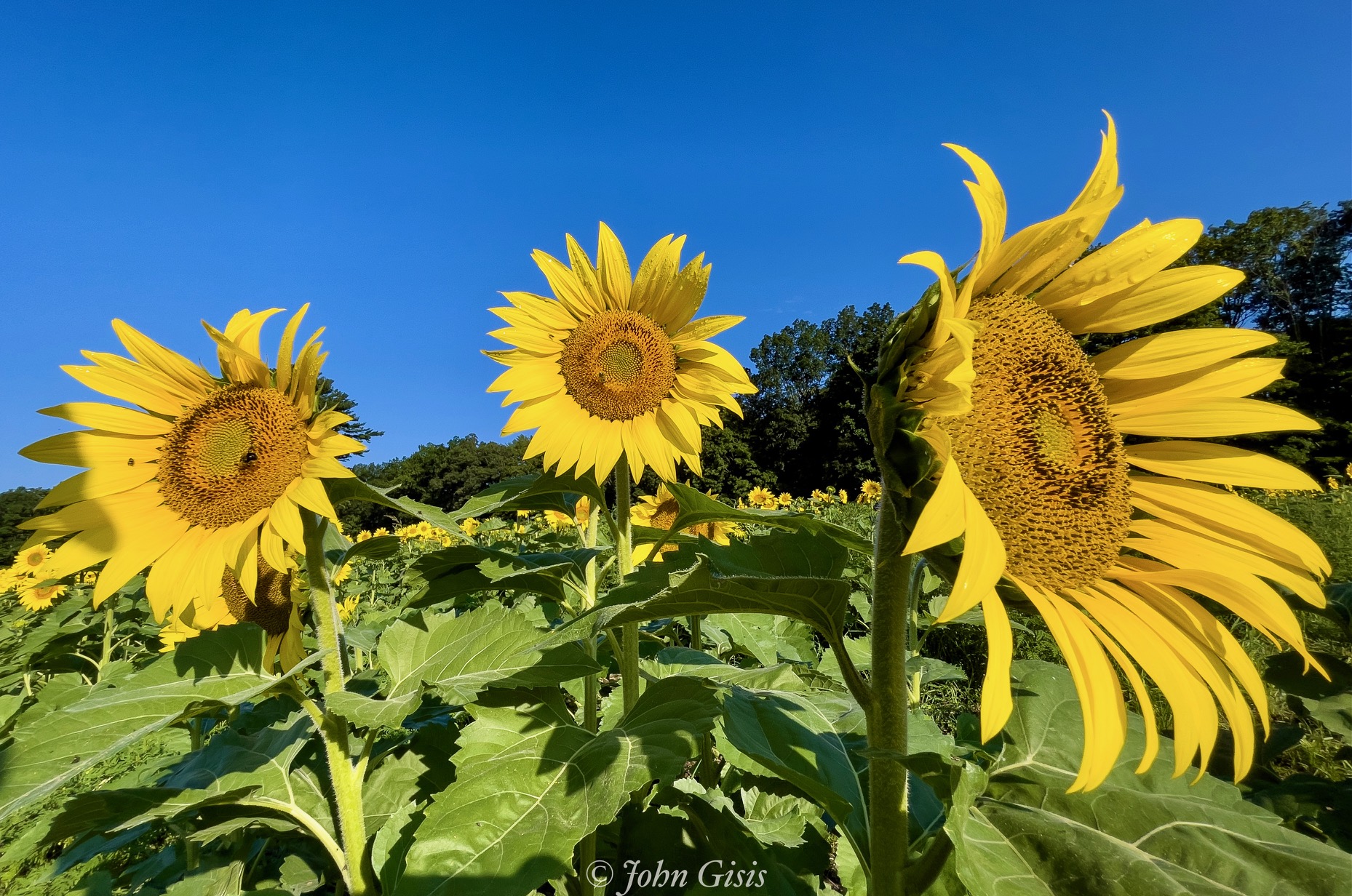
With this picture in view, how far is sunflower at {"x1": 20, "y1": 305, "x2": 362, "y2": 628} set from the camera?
1.71m

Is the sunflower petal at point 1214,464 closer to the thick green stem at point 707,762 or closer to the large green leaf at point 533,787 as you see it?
the large green leaf at point 533,787

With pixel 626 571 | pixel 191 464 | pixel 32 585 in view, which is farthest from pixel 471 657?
pixel 32 585

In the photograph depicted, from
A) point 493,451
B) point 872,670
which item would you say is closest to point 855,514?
point 872,670

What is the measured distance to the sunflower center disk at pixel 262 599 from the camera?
2.31 meters

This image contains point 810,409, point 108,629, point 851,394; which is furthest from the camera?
point 810,409

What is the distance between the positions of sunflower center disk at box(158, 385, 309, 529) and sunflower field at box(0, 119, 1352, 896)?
0.01m

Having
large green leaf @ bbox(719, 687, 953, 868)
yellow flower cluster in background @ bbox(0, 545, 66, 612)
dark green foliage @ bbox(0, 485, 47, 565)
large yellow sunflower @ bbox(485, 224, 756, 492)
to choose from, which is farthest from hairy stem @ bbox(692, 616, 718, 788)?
dark green foliage @ bbox(0, 485, 47, 565)

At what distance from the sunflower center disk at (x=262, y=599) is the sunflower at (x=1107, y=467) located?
2.38 m

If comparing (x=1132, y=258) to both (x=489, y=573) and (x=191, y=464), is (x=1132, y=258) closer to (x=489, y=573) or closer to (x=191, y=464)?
(x=489, y=573)

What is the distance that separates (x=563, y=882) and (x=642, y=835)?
26 cm

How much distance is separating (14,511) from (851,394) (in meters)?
42.1

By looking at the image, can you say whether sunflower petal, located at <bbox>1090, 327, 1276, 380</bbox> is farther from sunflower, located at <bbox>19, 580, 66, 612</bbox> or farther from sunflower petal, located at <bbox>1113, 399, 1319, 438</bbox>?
sunflower, located at <bbox>19, 580, 66, 612</bbox>

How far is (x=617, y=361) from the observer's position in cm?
254

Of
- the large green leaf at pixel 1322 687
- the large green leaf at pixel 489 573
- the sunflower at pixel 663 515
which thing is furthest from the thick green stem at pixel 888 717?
the sunflower at pixel 663 515
